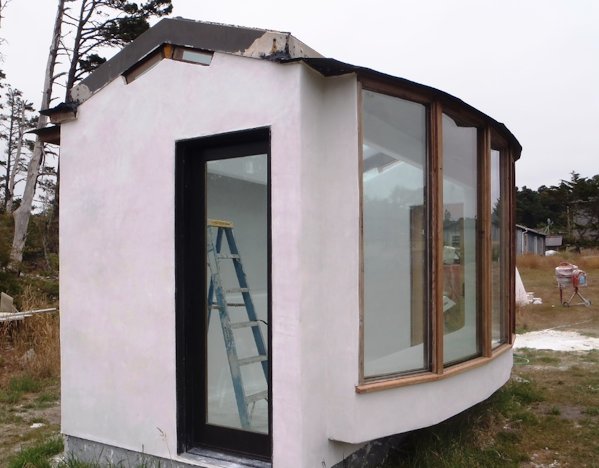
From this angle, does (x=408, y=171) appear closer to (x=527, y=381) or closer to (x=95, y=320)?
(x=95, y=320)

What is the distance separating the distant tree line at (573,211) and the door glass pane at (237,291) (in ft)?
136

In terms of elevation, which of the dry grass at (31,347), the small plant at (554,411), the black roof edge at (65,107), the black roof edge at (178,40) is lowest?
the small plant at (554,411)

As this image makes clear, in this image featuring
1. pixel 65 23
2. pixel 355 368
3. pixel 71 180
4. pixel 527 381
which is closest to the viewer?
pixel 355 368

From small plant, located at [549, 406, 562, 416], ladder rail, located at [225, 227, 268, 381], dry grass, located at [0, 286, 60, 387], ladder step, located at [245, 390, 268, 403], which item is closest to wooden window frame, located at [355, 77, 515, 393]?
ladder step, located at [245, 390, 268, 403]

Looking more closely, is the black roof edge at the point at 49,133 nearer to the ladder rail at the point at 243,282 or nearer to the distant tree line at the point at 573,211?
the ladder rail at the point at 243,282

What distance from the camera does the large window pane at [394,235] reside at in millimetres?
3738

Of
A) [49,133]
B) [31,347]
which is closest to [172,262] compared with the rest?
[49,133]

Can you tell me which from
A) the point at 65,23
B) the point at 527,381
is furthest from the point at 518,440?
the point at 65,23

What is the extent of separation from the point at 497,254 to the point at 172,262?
2.77 m

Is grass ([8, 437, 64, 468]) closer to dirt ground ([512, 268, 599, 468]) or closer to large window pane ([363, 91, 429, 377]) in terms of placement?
large window pane ([363, 91, 429, 377])

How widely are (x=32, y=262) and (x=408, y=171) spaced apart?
19068 millimetres

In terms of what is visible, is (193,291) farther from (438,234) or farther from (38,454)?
(38,454)

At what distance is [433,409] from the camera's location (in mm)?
3939

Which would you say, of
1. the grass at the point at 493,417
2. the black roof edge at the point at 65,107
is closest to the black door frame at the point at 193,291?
the grass at the point at 493,417
